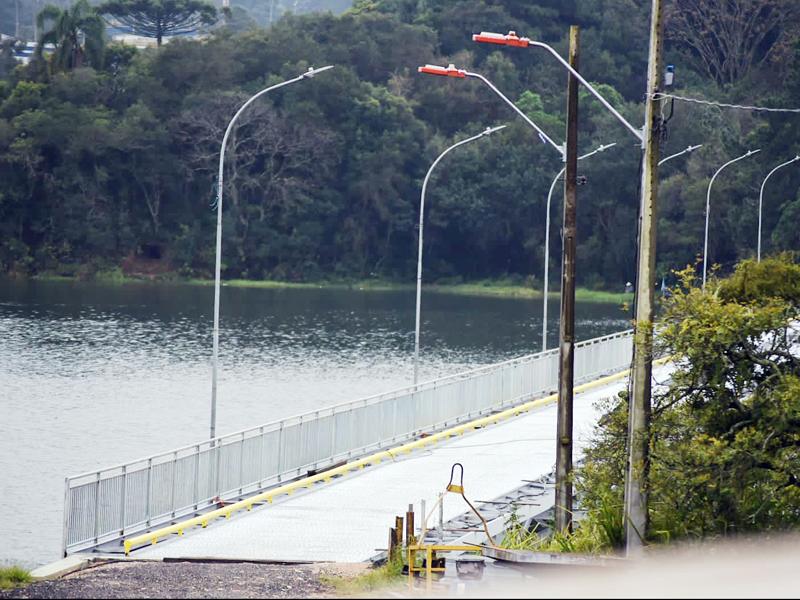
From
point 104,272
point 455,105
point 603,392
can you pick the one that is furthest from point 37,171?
point 603,392

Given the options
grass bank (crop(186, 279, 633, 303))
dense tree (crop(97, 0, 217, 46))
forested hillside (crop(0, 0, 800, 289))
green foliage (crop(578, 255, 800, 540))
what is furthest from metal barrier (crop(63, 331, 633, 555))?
dense tree (crop(97, 0, 217, 46))

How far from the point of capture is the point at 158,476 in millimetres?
24391

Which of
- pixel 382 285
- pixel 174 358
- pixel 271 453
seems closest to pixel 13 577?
pixel 271 453

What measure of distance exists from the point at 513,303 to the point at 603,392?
65.7 metres

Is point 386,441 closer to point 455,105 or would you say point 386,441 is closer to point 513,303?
point 513,303

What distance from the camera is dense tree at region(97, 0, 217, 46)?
13850cm

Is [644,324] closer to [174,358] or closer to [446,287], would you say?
[174,358]

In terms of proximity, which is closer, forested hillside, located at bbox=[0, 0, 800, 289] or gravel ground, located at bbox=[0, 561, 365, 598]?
gravel ground, located at bbox=[0, 561, 365, 598]

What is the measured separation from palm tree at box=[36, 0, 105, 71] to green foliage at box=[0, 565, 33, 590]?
10572cm

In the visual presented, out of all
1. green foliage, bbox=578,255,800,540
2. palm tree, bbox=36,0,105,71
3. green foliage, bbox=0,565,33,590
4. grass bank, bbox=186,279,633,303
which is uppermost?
palm tree, bbox=36,0,105,71

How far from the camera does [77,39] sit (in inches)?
4783

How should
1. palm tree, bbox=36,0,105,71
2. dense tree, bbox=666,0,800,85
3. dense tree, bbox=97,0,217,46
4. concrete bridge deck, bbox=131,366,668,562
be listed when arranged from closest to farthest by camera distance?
concrete bridge deck, bbox=131,366,668,562 → dense tree, bbox=666,0,800,85 → palm tree, bbox=36,0,105,71 → dense tree, bbox=97,0,217,46

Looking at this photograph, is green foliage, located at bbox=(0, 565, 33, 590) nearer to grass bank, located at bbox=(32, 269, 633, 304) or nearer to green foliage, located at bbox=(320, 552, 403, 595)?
green foliage, located at bbox=(320, 552, 403, 595)

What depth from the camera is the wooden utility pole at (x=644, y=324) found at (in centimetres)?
1689
